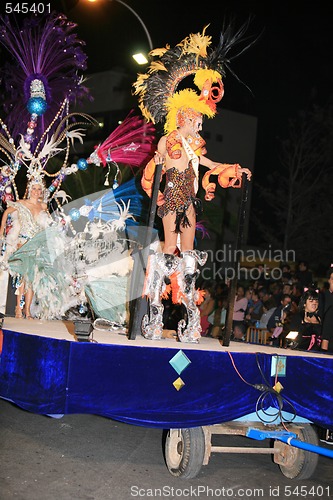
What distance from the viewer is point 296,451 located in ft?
14.8

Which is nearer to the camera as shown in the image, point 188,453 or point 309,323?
point 188,453

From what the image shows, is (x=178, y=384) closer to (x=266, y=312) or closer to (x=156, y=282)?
(x=156, y=282)

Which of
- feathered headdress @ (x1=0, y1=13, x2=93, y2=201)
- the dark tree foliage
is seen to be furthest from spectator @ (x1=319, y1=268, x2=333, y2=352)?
the dark tree foliage

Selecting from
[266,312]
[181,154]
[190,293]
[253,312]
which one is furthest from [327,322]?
[253,312]

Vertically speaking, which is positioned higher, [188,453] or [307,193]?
[307,193]

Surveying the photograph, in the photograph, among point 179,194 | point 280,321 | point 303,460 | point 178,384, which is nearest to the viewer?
point 178,384

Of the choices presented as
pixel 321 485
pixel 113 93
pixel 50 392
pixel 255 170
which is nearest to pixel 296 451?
pixel 321 485

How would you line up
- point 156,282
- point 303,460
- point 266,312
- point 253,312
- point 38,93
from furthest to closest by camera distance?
1. point 253,312
2. point 266,312
3. point 38,93
4. point 156,282
5. point 303,460

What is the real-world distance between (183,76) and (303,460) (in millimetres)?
3414

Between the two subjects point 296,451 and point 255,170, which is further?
point 255,170

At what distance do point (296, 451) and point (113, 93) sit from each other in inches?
1116

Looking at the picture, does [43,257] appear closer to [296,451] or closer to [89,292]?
[89,292]

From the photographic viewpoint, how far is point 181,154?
16.5 ft

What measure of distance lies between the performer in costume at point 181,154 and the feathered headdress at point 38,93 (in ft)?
6.58
